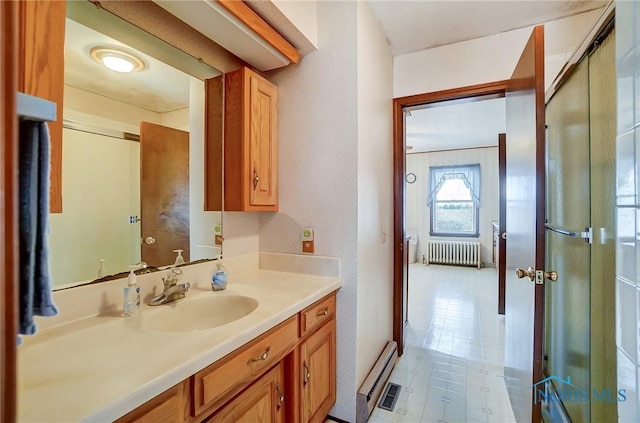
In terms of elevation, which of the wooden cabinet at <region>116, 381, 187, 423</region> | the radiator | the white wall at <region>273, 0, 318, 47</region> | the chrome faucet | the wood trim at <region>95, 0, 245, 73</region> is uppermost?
the white wall at <region>273, 0, 318, 47</region>

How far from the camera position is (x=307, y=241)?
5.53ft

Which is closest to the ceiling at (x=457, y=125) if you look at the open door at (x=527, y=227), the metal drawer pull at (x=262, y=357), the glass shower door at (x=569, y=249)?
the glass shower door at (x=569, y=249)

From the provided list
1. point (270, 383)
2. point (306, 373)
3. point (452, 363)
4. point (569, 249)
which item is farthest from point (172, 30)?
point (452, 363)

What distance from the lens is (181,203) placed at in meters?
1.44

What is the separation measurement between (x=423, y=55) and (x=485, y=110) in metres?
1.89

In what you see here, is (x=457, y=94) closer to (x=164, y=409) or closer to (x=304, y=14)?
(x=304, y=14)

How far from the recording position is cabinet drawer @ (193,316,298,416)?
31.1 inches

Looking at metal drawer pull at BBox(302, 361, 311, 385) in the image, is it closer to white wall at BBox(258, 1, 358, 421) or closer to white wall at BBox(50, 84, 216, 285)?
white wall at BBox(258, 1, 358, 421)

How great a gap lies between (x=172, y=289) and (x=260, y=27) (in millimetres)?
1278

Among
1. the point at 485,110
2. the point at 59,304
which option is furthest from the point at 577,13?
the point at 59,304

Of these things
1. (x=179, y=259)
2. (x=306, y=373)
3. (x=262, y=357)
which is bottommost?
(x=306, y=373)

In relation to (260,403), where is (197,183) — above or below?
above

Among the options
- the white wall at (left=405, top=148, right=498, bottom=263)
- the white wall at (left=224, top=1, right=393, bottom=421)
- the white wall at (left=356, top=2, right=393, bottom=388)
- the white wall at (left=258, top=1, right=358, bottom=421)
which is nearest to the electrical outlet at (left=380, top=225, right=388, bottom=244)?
the white wall at (left=356, top=2, right=393, bottom=388)

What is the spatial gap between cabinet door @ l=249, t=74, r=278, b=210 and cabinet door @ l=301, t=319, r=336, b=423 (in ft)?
2.56
